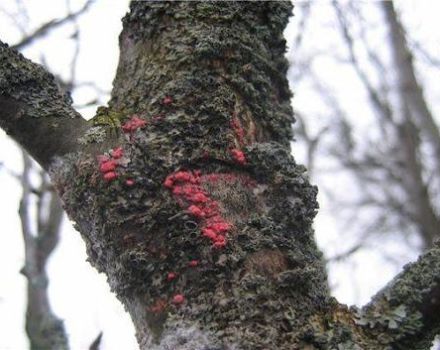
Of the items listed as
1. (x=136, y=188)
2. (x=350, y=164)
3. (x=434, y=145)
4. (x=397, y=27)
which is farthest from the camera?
(x=350, y=164)

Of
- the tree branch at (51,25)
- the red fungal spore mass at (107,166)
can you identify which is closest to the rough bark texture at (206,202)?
the red fungal spore mass at (107,166)

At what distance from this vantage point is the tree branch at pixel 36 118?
Answer: 1093 millimetres

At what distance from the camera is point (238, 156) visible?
1.09 metres

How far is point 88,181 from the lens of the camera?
1032mm

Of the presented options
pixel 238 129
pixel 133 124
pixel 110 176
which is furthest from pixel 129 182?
pixel 238 129

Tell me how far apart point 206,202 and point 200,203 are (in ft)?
0.04

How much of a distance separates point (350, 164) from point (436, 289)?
7457mm

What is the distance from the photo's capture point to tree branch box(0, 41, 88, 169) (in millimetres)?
1093

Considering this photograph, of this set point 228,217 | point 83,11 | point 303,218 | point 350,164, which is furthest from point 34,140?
point 350,164

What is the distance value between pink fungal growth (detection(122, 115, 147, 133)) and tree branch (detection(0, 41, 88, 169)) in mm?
72

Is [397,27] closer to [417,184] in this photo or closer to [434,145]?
[434,145]

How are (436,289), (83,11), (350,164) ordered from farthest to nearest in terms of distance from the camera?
(350,164)
(83,11)
(436,289)

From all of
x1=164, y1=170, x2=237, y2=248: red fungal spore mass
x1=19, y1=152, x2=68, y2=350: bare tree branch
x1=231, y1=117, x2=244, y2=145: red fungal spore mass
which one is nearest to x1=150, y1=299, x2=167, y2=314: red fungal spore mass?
x1=164, y1=170, x2=237, y2=248: red fungal spore mass

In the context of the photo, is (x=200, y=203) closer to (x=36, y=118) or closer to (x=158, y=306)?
(x=158, y=306)
